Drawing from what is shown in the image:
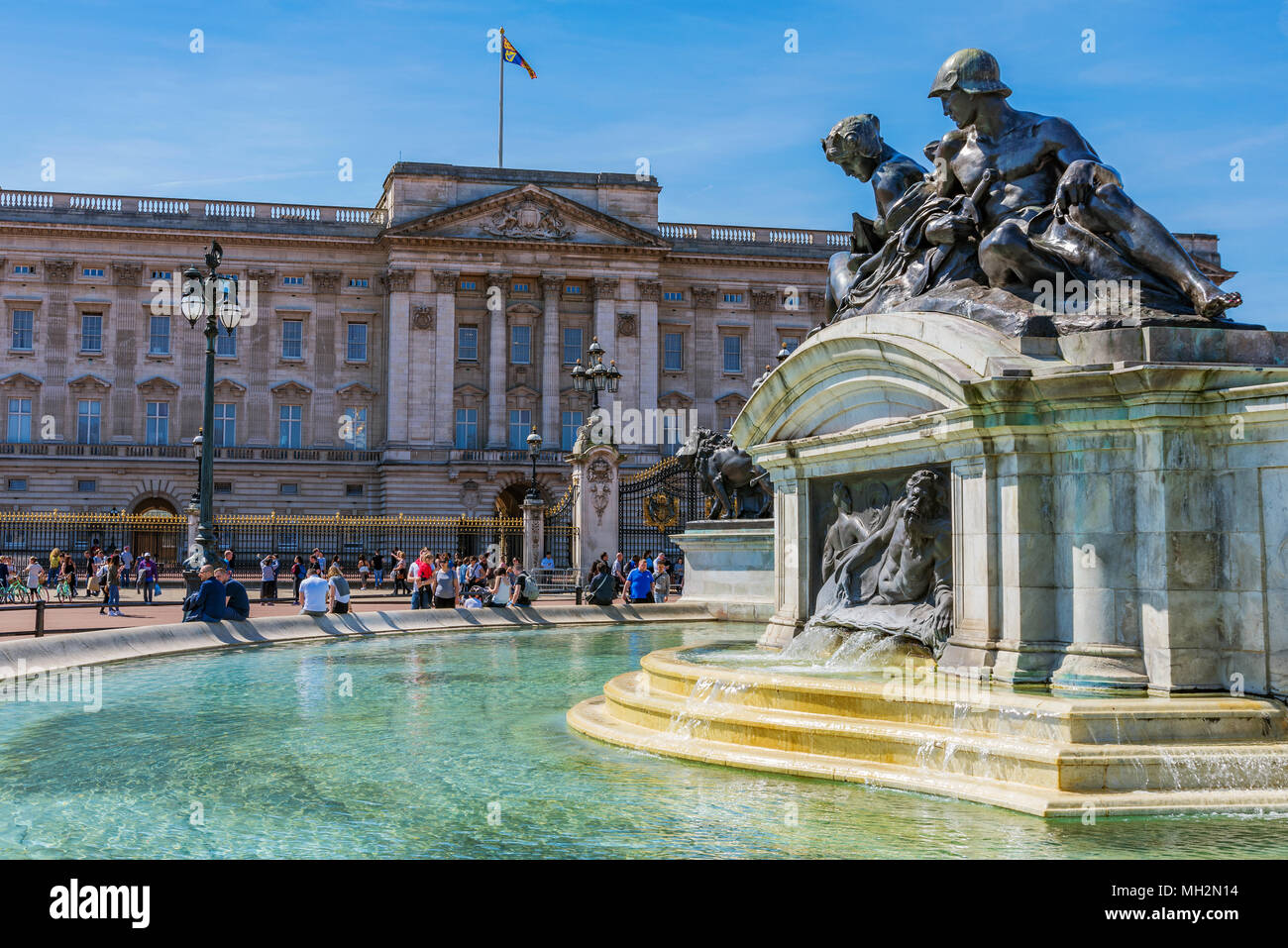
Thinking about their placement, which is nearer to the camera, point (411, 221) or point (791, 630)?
point (791, 630)

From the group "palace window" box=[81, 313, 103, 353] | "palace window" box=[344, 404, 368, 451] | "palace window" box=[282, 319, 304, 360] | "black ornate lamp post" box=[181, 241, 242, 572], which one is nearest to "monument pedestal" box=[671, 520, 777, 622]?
"black ornate lamp post" box=[181, 241, 242, 572]

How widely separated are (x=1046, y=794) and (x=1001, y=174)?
14.6ft

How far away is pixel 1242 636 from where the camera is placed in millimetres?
6277

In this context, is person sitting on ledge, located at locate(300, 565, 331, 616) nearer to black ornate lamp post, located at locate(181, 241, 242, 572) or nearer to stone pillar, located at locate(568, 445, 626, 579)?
black ornate lamp post, located at locate(181, 241, 242, 572)

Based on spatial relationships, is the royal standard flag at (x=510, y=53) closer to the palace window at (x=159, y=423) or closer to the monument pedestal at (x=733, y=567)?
the palace window at (x=159, y=423)

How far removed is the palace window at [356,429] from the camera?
5544 centimetres

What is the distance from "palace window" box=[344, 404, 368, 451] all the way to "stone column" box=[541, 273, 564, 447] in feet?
26.9

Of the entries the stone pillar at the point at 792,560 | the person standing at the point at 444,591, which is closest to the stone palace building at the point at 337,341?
the person standing at the point at 444,591

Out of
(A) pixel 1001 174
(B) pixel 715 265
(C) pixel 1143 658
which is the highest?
(B) pixel 715 265

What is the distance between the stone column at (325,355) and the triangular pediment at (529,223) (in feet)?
13.8

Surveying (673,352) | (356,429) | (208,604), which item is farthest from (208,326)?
(673,352)

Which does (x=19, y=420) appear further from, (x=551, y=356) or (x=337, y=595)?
(x=337, y=595)

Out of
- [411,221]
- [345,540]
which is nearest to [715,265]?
[411,221]
